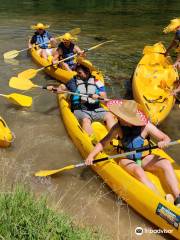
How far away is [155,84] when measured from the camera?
25.7ft

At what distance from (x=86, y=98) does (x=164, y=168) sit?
98.5 inches

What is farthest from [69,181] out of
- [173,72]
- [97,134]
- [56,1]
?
[56,1]

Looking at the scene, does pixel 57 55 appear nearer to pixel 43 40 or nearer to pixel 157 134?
pixel 43 40

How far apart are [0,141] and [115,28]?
1074 cm

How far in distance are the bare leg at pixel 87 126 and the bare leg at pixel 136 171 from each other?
1.22 m

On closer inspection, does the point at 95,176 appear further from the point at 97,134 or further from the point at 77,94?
the point at 77,94

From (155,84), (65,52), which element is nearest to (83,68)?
(155,84)

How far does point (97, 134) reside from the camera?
20.5ft

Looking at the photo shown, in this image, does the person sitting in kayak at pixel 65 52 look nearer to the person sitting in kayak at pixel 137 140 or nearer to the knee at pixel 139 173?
the person sitting in kayak at pixel 137 140

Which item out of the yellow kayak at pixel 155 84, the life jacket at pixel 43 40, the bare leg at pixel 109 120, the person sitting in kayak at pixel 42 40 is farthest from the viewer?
the life jacket at pixel 43 40

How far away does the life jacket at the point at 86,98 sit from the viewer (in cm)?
691

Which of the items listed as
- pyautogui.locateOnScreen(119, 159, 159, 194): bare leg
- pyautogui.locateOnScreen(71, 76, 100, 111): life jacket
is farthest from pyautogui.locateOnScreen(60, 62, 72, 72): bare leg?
pyautogui.locateOnScreen(119, 159, 159, 194): bare leg

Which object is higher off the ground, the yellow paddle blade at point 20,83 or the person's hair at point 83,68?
the person's hair at point 83,68

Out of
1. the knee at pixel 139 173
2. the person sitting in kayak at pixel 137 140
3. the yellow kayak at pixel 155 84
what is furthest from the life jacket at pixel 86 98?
the knee at pixel 139 173
